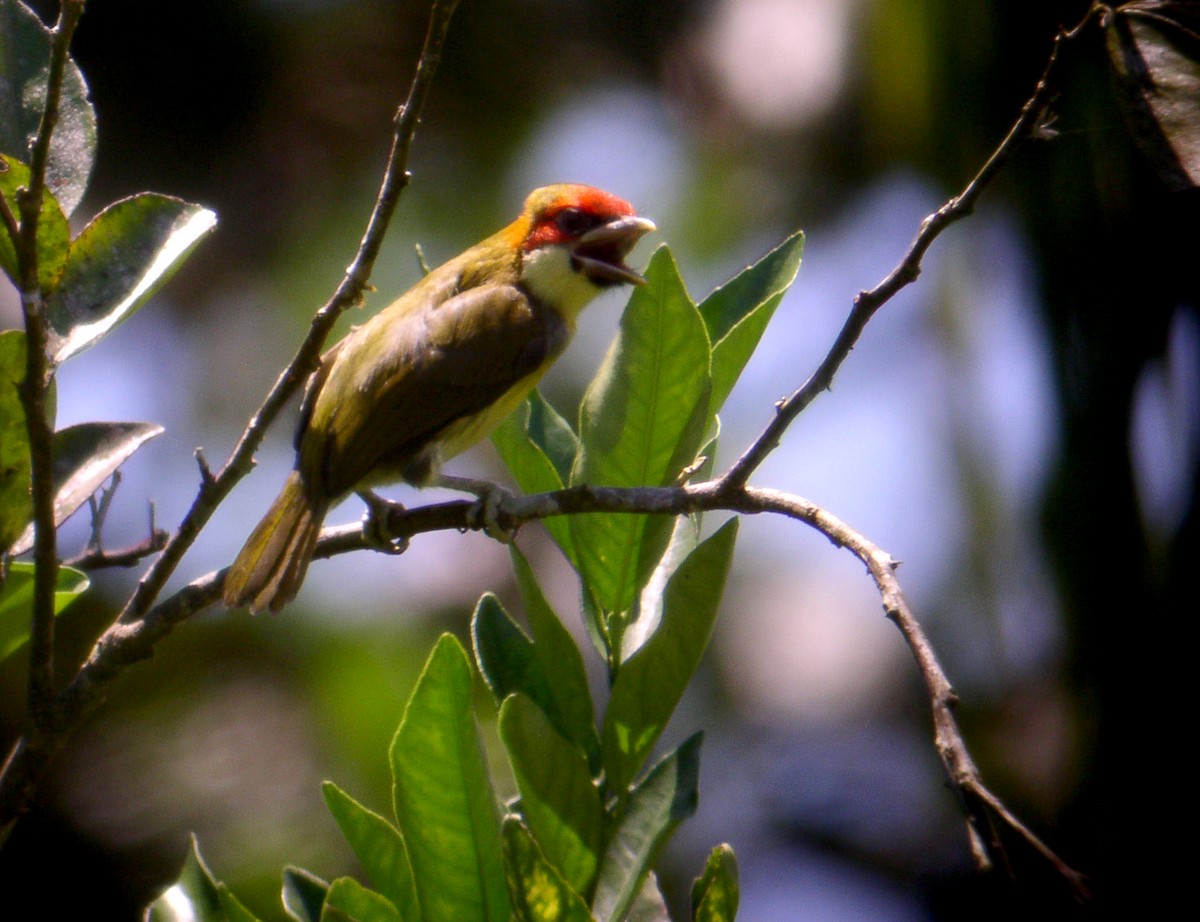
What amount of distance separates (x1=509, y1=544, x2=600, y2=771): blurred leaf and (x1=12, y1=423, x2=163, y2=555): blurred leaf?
625 millimetres

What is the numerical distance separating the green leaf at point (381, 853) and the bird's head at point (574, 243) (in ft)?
8.26

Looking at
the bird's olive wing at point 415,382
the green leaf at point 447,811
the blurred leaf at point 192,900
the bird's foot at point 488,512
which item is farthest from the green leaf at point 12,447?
the bird's olive wing at point 415,382

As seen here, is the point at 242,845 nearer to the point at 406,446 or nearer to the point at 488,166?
the point at 406,446

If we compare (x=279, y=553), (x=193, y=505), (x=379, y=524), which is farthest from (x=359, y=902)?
(x=279, y=553)

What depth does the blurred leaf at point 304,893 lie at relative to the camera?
1.73 metres

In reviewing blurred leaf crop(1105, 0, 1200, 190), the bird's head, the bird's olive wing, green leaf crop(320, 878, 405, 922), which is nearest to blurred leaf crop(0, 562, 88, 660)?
green leaf crop(320, 878, 405, 922)

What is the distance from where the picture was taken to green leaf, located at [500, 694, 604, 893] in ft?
5.13

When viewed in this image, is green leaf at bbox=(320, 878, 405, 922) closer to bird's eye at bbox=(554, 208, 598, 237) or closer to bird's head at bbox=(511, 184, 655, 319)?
bird's head at bbox=(511, 184, 655, 319)

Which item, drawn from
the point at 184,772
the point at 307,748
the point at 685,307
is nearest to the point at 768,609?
the point at 307,748

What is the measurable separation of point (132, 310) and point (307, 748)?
9.81 feet

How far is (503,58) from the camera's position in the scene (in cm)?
650

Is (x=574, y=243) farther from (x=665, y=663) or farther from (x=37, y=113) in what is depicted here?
(x=665, y=663)

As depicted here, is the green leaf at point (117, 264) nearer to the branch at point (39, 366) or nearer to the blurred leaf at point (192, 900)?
the branch at point (39, 366)

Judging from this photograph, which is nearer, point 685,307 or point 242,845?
point 685,307
